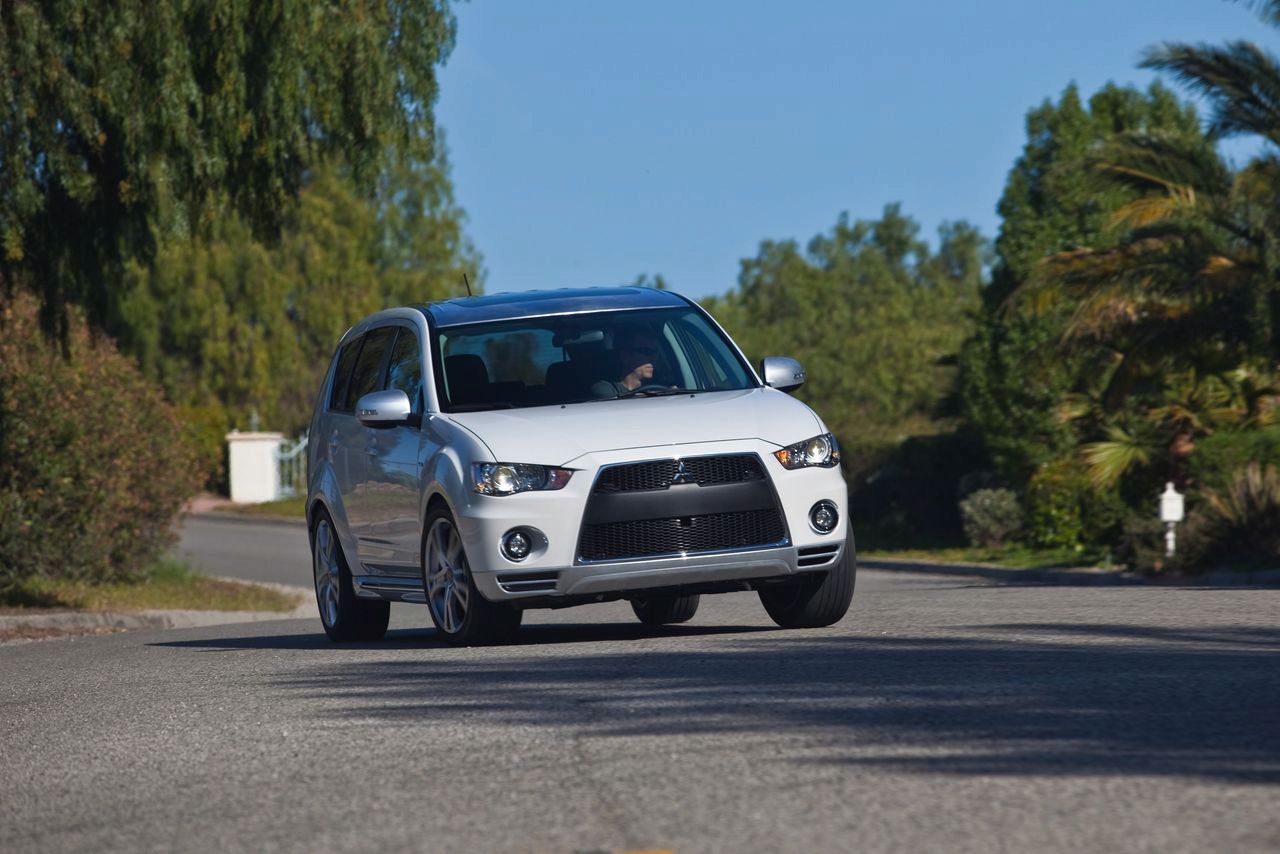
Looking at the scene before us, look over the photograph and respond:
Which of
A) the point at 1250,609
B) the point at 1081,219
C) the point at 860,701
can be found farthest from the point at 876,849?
the point at 1081,219

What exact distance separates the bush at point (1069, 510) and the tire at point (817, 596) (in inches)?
714

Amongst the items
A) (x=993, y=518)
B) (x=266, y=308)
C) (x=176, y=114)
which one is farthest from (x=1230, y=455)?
(x=266, y=308)

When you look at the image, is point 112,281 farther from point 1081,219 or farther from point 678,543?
point 1081,219

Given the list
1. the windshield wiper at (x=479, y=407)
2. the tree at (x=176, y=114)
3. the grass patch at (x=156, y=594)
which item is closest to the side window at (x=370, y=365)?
the windshield wiper at (x=479, y=407)

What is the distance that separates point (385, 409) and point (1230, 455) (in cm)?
1322

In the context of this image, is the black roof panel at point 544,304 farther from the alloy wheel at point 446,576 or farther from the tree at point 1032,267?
the tree at point 1032,267

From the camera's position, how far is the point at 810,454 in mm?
10258

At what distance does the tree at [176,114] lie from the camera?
15805 mm

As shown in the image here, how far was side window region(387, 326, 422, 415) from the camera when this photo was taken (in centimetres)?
1112

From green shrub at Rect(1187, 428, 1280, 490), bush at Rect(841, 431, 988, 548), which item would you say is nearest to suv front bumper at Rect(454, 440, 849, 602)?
green shrub at Rect(1187, 428, 1280, 490)

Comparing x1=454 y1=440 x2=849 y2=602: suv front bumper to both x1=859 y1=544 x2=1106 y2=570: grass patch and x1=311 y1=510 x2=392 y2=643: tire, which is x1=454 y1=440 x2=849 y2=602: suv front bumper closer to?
x1=311 y1=510 x2=392 y2=643: tire

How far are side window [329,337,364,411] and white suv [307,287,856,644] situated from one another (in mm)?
537

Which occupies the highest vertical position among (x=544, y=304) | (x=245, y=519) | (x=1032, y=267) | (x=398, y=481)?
(x=1032, y=267)

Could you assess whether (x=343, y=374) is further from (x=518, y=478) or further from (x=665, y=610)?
(x=518, y=478)
